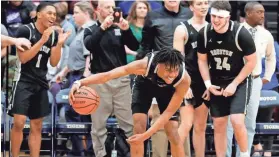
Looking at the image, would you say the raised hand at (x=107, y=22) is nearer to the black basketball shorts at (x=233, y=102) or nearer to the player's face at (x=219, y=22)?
the player's face at (x=219, y=22)

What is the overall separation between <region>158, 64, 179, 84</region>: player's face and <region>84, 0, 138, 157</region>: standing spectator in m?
1.57

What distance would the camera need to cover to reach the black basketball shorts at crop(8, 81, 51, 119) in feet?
29.2

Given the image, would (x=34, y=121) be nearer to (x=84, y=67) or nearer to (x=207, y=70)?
(x=84, y=67)

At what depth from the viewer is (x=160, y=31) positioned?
29.9 ft

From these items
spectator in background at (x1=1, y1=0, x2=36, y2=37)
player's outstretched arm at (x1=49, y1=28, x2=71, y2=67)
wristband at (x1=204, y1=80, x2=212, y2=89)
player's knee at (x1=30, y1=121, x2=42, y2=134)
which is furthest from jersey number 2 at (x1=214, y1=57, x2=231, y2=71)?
spectator in background at (x1=1, y1=0, x2=36, y2=37)

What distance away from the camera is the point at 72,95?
750cm

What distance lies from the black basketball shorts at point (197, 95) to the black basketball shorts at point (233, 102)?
0.97 ft

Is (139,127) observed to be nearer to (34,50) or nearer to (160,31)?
(160,31)

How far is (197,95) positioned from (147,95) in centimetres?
83

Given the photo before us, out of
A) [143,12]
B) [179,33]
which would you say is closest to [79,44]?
[143,12]

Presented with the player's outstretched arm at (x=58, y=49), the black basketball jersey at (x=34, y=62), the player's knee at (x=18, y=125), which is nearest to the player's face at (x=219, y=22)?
the player's outstretched arm at (x=58, y=49)

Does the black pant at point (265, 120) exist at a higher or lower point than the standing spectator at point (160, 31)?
lower

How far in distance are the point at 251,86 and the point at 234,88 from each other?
391 millimetres

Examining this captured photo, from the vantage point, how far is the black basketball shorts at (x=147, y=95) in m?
8.23
